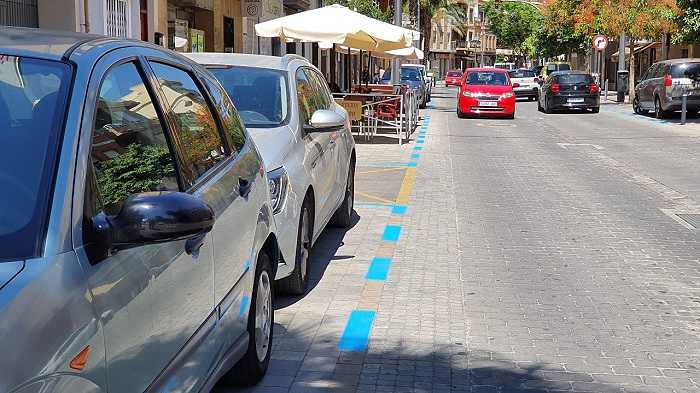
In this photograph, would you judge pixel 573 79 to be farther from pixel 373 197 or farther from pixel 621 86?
pixel 373 197

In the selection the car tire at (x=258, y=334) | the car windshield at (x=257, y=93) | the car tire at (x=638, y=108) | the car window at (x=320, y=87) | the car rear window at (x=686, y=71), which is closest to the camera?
the car tire at (x=258, y=334)

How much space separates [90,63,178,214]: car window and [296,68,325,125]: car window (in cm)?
345

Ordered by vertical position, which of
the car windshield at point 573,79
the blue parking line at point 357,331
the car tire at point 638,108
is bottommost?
the blue parking line at point 357,331

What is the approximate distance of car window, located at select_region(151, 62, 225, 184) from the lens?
352 centimetres

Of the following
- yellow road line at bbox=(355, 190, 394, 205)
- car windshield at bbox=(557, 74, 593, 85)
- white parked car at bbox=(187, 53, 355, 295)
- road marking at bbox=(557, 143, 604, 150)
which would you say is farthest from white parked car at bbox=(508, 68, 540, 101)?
white parked car at bbox=(187, 53, 355, 295)

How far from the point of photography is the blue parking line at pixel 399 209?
10.0 metres

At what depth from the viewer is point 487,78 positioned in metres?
27.8

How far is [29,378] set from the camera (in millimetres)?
1943

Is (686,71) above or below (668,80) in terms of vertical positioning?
above

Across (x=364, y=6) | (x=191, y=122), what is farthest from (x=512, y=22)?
(x=191, y=122)

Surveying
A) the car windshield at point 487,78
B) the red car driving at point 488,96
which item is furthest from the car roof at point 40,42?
the car windshield at point 487,78

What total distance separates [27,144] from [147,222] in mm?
418

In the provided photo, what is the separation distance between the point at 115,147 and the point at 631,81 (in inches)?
1521

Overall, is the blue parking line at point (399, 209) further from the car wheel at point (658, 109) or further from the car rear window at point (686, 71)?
the car wheel at point (658, 109)
